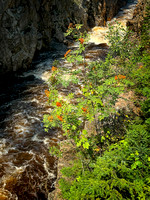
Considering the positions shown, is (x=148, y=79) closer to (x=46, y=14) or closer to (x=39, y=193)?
(x=39, y=193)

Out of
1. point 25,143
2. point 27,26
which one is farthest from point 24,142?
point 27,26

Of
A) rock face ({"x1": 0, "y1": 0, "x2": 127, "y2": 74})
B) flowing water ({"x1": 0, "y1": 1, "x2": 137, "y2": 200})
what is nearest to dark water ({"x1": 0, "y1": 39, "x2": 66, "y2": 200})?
flowing water ({"x1": 0, "y1": 1, "x2": 137, "y2": 200})

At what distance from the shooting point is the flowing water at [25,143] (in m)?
4.17

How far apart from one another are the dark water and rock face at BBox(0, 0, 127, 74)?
1751mm

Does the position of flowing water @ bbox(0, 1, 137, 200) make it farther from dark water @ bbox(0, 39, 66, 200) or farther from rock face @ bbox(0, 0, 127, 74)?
rock face @ bbox(0, 0, 127, 74)

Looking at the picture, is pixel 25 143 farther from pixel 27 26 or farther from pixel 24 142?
pixel 27 26

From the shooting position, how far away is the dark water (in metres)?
4.18

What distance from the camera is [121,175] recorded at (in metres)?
2.08

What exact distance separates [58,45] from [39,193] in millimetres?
15664

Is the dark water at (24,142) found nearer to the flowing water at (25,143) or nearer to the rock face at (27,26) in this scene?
the flowing water at (25,143)

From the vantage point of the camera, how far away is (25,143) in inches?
225

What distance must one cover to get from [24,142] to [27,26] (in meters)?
9.52

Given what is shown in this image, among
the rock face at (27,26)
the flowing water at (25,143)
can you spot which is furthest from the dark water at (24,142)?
the rock face at (27,26)

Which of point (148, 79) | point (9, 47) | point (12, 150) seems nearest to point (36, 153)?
point (12, 150)
